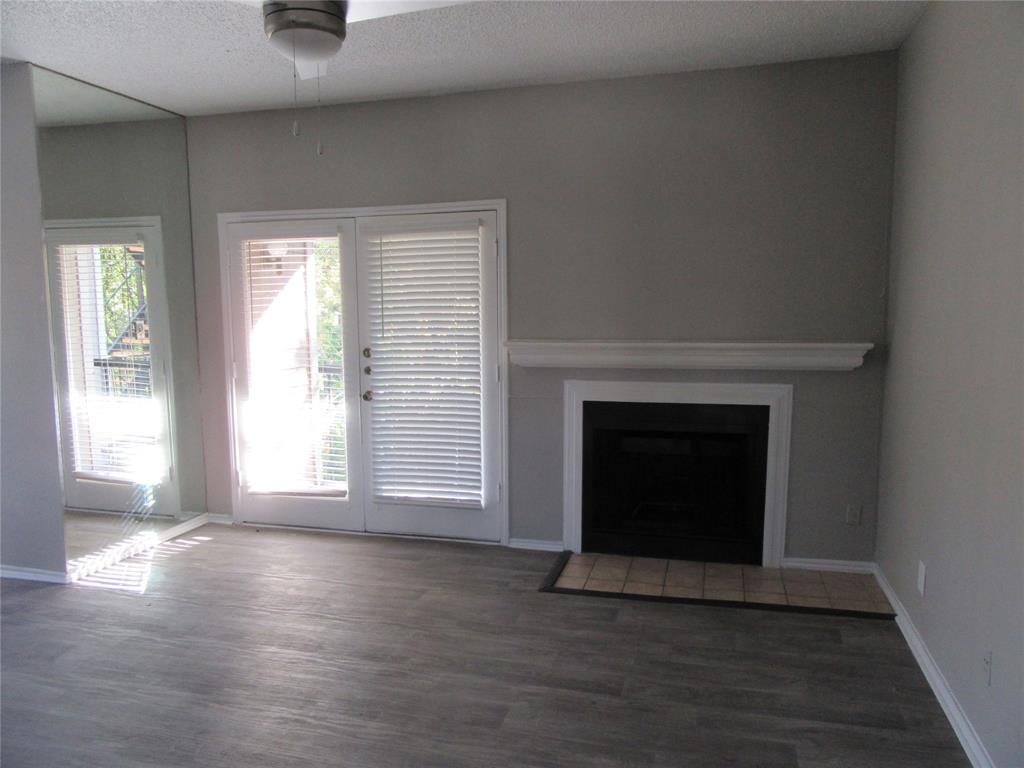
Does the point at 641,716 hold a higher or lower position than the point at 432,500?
lower

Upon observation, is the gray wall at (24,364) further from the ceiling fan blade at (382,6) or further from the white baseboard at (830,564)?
the white baseboard at (830,564)

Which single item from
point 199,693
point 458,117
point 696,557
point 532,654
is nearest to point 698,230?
point 458,117

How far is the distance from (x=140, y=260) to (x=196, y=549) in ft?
5.82

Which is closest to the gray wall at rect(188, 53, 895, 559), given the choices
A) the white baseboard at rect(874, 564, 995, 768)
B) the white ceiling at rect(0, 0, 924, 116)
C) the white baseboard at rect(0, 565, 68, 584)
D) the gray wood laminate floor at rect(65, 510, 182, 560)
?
the white ceiling at rect(0, 0, 924, 116)

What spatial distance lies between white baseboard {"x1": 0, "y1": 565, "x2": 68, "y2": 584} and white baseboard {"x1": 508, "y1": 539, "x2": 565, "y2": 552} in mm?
2474

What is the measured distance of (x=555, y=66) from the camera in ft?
11.6

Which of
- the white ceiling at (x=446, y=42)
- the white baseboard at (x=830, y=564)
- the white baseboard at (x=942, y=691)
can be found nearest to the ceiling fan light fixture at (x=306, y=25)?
the white ceiling at (x=446, y=42)

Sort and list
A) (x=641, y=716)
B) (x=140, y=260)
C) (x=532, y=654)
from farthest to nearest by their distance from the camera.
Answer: (x=140, y=260), (x=532, y=654), (x=641, y=716)

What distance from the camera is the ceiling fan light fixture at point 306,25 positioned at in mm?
1895

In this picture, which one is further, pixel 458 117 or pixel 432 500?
pixel 432 500

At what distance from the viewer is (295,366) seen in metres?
4.38

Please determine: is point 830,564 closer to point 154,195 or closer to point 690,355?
point 690,355

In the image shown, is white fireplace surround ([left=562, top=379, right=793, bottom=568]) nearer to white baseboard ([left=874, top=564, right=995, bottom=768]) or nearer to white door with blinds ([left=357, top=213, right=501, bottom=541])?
white door with blinds ([left=357, top=213, right=501, bottom=541])

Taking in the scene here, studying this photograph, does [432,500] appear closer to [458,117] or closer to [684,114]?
[458,117]
